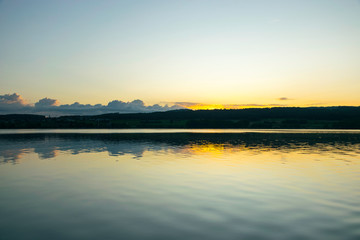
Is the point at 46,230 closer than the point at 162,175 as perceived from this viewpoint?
Yes

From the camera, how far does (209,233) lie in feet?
33.6

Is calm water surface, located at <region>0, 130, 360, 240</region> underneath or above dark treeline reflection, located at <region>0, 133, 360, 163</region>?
above

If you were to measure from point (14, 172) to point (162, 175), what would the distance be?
1262 centimetres

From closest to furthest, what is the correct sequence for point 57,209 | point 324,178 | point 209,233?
point 209,233 < point 57,209 < point 324,178

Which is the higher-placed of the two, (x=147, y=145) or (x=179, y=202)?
(x=179, y=202)

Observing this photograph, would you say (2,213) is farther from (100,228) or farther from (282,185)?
(282,185)

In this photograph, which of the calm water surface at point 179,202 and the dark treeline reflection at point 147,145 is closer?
the calm water surface at point 179,202

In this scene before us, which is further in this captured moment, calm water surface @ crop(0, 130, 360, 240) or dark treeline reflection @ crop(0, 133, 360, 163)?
dark treeline reflection @ crop(0, 133, 360, 163)

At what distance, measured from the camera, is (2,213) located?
41.4ft

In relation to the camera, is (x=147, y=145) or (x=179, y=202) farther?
(x=147, y=145)

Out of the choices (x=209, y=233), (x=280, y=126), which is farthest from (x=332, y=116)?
(x=209, y=233)

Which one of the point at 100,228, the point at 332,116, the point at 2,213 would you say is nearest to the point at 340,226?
the point at 100,228

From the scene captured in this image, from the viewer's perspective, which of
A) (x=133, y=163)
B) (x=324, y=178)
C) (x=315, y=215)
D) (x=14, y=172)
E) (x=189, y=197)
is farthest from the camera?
(x=133, y=163)

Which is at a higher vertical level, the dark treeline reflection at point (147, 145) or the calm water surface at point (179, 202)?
the calm water surface at point (179, 202)
